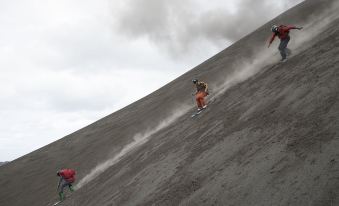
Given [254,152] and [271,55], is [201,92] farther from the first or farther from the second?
[254,152]

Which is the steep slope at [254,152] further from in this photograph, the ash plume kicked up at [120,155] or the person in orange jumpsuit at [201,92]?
the ash plume kicked up at [120,155]

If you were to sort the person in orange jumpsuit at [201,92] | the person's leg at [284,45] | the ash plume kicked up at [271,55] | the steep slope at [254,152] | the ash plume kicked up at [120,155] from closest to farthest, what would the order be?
the steep slope at [254,152]
the person's leg at [284,45]
the person in orange jumpsuit at [201,92]
the ash plume kicked up at [271,55]
the ash plume kicked up at [120,155]

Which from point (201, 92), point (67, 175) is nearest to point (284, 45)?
point (201, 92)

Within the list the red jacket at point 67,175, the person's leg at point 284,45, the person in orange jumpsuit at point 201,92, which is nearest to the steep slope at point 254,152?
the person's leg at point 284,45

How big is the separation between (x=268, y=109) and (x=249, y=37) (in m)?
24.6

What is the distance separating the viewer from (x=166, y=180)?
34.2 ft

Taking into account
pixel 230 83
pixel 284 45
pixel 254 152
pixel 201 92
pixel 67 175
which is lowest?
pixel 254 152

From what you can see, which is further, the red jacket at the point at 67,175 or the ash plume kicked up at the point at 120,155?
the ash plume kicked up at the point at 120,155

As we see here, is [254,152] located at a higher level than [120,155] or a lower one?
lower

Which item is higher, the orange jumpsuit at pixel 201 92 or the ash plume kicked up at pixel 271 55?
the ash plume kicked up at pixel 271 55

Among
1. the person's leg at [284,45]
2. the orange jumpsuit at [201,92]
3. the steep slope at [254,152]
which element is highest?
the orange jumpsuit at [201,92]

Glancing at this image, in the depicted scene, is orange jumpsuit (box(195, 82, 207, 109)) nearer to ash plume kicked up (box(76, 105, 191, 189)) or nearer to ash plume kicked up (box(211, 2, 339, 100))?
ash plume kicked up (box(211, 2, 339, 100))

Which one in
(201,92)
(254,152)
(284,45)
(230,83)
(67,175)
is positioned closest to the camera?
(254,152)

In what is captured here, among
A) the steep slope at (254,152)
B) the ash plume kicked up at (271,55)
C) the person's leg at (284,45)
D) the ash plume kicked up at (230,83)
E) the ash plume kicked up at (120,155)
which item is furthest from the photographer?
the ash plume kicked up at (120,155)
